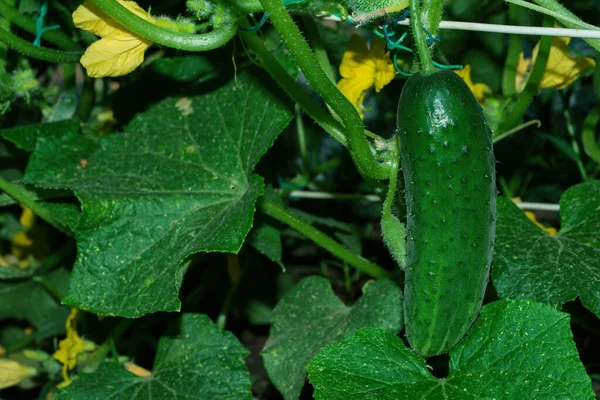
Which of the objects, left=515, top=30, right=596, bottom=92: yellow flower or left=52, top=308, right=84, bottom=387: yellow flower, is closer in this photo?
left=515, top=30, right=596, bottom=92: yellow flower

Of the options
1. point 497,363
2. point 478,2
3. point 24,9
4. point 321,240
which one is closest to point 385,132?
point 478,2

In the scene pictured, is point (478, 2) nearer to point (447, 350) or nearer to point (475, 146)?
point (475, 146)

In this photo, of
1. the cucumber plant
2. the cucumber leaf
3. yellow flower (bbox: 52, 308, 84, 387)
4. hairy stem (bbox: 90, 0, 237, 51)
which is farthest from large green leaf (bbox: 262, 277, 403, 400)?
hairy stem (bbox: 90, 0, 237, 51)

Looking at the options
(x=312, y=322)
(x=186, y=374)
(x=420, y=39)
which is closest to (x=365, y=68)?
(x=420, y=39)

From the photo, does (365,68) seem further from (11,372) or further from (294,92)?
(11,372)

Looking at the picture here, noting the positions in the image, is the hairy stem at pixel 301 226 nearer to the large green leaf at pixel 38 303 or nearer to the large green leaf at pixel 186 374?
the large green leaf at pixel 186 374

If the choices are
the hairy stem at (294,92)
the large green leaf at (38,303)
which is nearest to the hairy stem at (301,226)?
the hairy stem at (294,92)

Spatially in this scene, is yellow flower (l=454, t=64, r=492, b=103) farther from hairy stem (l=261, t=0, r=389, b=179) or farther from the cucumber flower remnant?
the cucumber flower remnant

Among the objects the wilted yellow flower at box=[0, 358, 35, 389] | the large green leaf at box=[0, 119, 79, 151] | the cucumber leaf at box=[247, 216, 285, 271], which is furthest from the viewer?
the wilted yellow flower at box=[0, 358, 35, 389]
